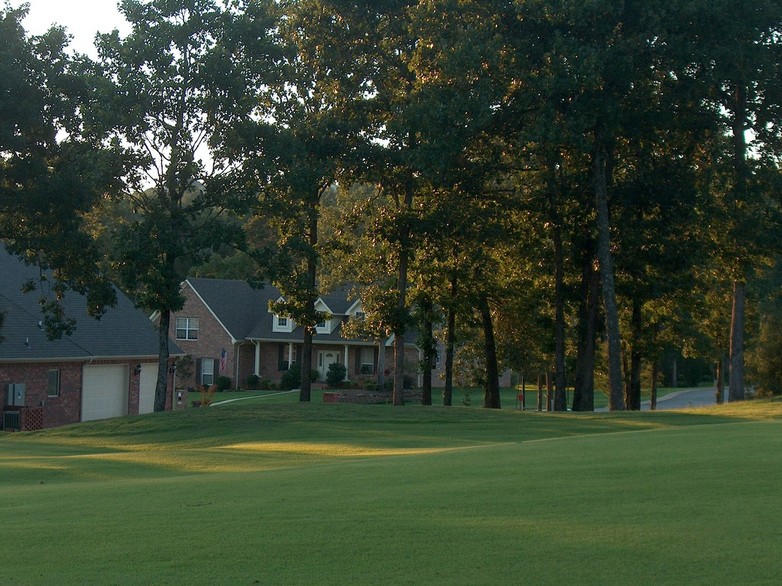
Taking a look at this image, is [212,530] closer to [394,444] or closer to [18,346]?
[394,444]

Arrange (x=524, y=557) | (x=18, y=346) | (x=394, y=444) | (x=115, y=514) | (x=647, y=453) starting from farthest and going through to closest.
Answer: (x=18, y=346) < (x=394, y=444) < (x=647, y=453) < (x=115, y=514) < (x=524, y=557)

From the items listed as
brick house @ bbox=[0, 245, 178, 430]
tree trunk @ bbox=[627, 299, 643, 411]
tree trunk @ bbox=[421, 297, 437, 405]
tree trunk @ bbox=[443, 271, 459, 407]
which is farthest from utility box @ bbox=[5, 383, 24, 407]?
tree trunk @ bbox=[627, 299, 643, 411]

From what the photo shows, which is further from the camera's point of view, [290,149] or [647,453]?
[290,149]

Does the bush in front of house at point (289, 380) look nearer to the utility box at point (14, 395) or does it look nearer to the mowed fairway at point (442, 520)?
the utility box at point (14, 395)

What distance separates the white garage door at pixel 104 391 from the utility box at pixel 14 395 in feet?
11.0

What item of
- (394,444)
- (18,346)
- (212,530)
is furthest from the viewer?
(18,346)

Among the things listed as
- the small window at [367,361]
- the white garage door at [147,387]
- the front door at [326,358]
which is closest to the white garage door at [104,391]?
the white garage door at [147,387]

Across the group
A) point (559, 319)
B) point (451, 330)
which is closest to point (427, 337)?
point (451, 330)

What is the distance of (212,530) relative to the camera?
25.9 feet

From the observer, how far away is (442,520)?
7.97 metres

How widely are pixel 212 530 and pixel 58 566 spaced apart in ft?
4.34

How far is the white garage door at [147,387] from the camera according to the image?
42.7 m

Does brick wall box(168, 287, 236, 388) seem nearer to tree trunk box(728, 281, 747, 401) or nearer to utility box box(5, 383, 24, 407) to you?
utility box box(5, 383, 24, 407)

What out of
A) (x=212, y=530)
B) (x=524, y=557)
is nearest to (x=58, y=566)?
(x=212, y=530)
